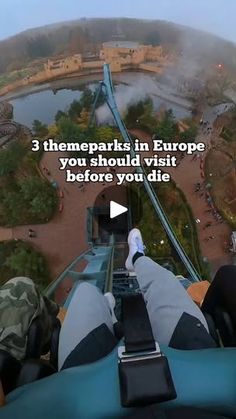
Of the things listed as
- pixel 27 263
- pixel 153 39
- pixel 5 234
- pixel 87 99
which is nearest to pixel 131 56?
pixel 153 39

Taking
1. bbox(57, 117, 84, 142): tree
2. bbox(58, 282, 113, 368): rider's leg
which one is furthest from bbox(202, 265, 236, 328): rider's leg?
bbox(57, 117, 84, 142): tree

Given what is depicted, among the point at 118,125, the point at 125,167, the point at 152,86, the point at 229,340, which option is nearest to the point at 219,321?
the point at 229,340

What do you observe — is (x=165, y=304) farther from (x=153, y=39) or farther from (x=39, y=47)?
(x=39, y=47)

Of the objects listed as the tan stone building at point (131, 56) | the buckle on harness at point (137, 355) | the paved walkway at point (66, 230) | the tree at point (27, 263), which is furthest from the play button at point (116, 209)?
the buckle on harness at point (137, 355)

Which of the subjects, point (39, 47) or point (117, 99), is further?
point (39, 47)

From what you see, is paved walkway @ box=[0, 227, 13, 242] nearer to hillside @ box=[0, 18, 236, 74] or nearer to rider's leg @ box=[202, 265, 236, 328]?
hillside @ box=[0, 18, 236, 74]
